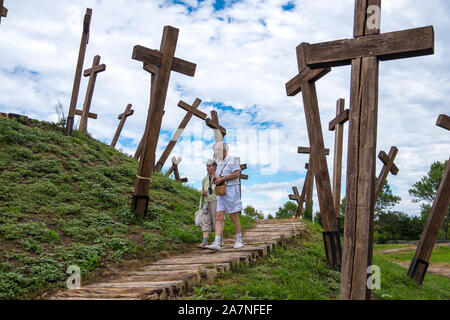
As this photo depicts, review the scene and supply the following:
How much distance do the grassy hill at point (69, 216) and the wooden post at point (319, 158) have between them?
2728mm

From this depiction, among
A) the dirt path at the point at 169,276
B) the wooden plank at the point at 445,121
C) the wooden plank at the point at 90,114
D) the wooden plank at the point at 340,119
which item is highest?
the wooden plank at the point at 90,114

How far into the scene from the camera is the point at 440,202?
7.77 m

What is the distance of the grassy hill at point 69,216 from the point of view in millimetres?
5473

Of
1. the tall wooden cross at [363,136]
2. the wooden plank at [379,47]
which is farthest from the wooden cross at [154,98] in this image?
the tall wooden cross at [363,136]

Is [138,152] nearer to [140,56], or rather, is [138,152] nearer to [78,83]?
[78,83]

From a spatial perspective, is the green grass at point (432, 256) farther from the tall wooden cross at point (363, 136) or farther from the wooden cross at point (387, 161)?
the tall wooden cross at point (363, 136)

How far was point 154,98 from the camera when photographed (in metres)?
8.29

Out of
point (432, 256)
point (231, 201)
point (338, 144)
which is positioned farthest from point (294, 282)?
point (432, 256)

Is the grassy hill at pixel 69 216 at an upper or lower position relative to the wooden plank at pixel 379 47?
lower

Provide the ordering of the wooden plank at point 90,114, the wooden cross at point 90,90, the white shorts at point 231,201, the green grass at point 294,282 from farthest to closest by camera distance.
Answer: the wooden plank at point 90,114 → the wooden cross at point 90,90 → the white shorts at point 231,201 → the green grass at point 294,282

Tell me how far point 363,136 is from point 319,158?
2.14 m

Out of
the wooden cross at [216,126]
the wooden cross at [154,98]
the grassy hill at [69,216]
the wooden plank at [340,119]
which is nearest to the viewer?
the grassy hill at [69,216]

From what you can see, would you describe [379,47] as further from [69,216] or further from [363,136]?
[69,216]
